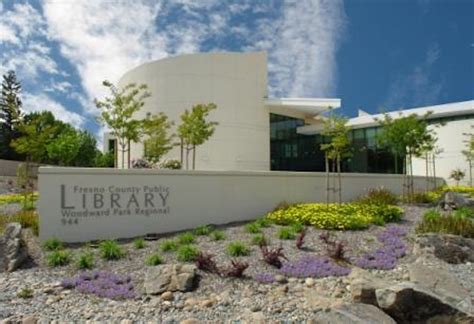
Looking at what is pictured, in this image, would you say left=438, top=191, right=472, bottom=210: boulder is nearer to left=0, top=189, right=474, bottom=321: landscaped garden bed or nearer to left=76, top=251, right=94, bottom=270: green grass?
left=0, top=189, right=474, bottom=321: landscaped garden bed

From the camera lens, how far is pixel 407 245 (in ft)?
32.1

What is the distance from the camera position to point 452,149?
98.8 feet

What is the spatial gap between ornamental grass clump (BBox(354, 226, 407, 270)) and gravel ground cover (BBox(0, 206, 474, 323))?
0.62 ft

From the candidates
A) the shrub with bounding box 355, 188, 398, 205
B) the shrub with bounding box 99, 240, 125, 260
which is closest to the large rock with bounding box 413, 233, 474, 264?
the shrub with bounding box 355, 188, 398, 205

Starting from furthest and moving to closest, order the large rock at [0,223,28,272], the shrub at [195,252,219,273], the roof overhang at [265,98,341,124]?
the roof overhang at [265,98,341,124], the large rock at [0,223,28,272], the shrub at [195,252,219,273]

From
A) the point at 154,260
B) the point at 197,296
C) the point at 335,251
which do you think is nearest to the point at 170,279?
the point at 197,296

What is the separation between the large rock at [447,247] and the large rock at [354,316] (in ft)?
12.9

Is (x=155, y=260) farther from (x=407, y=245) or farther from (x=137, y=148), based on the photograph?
(x=137, y=148)

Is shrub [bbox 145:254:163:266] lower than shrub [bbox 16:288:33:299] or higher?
higher

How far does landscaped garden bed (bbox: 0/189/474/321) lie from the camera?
632cm

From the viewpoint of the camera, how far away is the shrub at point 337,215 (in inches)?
440

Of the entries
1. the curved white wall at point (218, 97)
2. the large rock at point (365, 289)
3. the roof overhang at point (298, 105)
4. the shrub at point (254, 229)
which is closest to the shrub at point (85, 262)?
the shrub at point (254, 229)

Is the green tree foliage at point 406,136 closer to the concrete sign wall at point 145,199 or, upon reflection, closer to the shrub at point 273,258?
the concrete sign wall at point 145,199

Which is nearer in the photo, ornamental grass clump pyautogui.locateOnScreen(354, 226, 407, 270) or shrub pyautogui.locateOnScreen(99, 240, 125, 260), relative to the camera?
ornamental grass clump pyautogui.locateOnScreen(354, 226, 407, 270)
